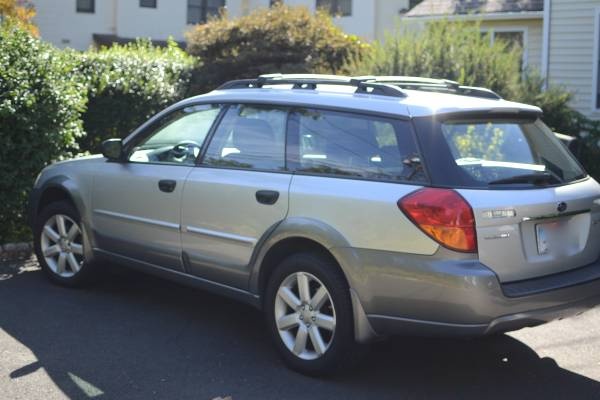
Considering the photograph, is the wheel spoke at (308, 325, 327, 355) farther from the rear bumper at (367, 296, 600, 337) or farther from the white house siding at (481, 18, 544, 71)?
the white house siding at (481, 18, 544, 71)

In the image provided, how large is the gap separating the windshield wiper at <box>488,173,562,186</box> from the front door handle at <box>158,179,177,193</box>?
91.8 inches

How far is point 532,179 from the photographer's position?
497 centimetres

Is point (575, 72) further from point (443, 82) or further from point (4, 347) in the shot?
point (4, 347)

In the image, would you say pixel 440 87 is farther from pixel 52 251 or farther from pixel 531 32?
pixel 531 32

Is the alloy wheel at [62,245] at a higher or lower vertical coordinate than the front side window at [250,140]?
lower

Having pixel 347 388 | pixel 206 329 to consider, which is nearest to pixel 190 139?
pixel 206 329

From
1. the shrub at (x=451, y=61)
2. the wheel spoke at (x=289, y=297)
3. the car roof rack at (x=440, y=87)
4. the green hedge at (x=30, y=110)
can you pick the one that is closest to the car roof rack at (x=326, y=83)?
the car roof rack at (x=440, y=87)

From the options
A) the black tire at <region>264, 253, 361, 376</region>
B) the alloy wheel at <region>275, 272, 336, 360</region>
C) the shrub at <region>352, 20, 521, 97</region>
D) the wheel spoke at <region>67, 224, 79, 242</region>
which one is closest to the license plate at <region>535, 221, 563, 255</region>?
the black tire at <region>264, 253, 361, 376</region>

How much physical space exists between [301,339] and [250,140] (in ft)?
4.60

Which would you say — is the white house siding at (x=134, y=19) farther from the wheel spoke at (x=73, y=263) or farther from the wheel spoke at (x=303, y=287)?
the wheel spoke at (x=303, y=287)

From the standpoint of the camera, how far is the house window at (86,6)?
34.0 meters

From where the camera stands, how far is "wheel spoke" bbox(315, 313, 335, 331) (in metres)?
4.98

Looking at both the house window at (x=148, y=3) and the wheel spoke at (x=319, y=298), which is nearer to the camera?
the wheel spoke at (x=319, y=298)

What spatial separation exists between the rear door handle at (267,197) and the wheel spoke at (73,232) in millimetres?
2191
